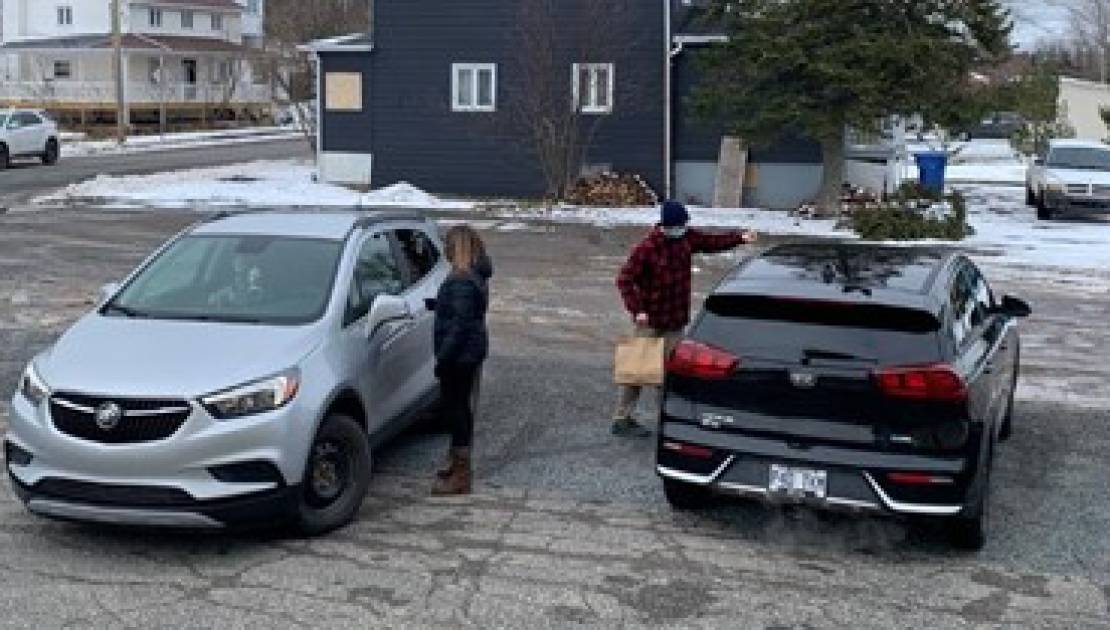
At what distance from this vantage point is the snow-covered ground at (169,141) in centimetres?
4559

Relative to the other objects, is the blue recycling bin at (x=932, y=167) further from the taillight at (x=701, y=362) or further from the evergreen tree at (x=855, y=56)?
the taillight at (x=701, y=362)

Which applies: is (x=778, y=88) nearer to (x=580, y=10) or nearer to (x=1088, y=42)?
(x=580, y=10)

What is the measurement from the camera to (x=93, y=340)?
6605mm

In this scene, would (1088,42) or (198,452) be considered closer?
(198,452)

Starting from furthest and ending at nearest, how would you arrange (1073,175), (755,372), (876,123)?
(1073,175), (876,123), (755,372)

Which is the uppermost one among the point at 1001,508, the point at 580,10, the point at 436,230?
the point at 580,10

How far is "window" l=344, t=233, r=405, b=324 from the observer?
736 centimetres

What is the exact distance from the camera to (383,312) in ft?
23.7

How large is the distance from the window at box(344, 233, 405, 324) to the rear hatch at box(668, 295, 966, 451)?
1909mm

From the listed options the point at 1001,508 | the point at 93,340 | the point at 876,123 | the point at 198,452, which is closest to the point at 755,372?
the point at 1001,508

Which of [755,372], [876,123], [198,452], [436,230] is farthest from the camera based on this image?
[876,123]

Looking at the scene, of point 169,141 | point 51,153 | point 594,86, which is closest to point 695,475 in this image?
point 594,86

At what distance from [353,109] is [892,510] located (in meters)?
23.8

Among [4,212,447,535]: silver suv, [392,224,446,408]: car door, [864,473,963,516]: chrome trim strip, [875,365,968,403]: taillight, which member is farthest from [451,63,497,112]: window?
[864,473,963,516]: chrome trim strip
